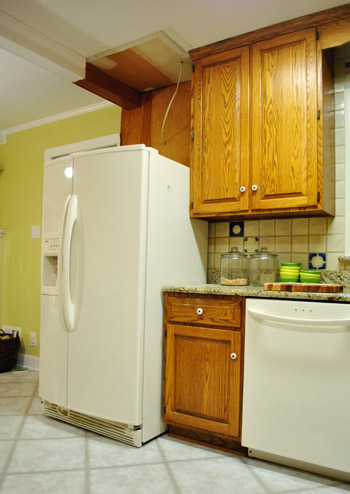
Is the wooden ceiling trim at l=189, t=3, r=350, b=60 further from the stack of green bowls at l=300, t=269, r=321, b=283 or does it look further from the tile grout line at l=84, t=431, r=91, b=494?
the tile grout line at l=84, t=431, r=91, b=494

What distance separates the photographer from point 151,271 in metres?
2.18

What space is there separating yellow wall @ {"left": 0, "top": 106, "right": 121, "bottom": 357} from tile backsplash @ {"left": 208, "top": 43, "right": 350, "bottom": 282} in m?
1.91

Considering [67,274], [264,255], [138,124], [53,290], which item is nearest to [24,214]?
[138,124]

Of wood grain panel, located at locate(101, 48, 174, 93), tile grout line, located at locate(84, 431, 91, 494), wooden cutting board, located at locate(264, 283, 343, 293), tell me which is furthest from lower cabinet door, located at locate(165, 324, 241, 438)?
wood grain panel, located at locate(101, 48, 174, 93)

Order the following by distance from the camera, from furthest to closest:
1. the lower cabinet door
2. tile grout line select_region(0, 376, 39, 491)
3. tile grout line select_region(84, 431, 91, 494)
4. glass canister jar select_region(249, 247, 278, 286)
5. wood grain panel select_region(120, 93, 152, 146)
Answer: wood grain panel select_region(120, 93, 152, 146) < glass canister jar select_region(249, 247, 278, 286) < the lower cabinet door < tile grout line select_region(0, 376, 39, 491) < tile grout line select_region(84, 431, 91, 494)

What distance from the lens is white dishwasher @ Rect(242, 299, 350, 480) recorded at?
1738 mm

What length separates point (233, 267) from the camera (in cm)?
255

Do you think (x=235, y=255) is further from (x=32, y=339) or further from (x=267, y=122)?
(x=32, y=339)

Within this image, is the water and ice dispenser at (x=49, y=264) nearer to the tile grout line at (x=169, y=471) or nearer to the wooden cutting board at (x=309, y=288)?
the tile grout line at (x=169, y=471)

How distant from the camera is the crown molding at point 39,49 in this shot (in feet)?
7.47

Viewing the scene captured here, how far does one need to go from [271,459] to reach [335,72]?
2110 millimetres

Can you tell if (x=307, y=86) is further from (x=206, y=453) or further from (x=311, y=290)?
(x=206, y=453)

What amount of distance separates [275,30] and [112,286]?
1661mm

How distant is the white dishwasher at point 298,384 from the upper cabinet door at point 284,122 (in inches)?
25.5
